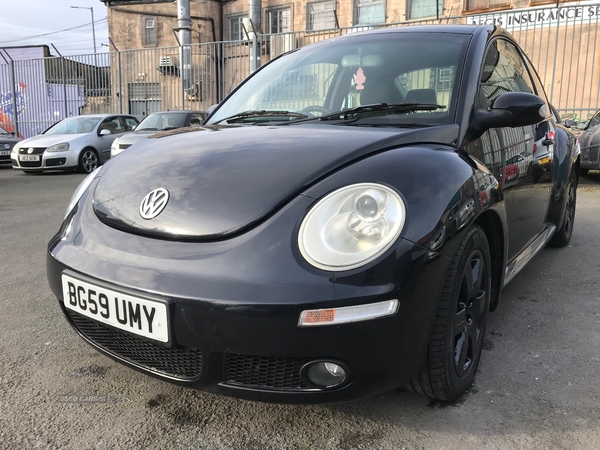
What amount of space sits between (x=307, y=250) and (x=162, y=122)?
9.14 meters

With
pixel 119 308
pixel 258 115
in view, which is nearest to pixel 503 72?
pixel 258 115

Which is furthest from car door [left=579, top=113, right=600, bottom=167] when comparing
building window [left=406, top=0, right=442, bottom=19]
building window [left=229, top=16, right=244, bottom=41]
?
building window [left=229, top=16, right=244, bottom=41]

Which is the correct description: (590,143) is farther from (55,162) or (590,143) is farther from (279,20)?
(279,20)

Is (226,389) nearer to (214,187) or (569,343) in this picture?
(214,187)

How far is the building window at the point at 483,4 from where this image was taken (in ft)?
42.9

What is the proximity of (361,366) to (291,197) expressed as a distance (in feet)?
1.77

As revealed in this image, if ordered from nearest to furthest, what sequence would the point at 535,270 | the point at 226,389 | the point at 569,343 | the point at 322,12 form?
the point at 226,389 < the point at 569,343 < the point at 535,270 < the point at 322,12

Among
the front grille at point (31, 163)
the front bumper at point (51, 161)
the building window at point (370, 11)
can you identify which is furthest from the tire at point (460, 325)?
the building window at point (370, 11)

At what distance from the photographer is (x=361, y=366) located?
1433 mm

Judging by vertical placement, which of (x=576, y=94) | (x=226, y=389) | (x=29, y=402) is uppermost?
(x=576, y=94)

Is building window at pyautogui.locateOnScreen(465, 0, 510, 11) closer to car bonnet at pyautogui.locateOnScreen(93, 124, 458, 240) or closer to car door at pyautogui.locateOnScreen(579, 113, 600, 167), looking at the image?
car door at pyautogui.locateOnScreen(579, 113, 600, 167)

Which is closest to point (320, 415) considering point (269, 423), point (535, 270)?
point (269, 423)

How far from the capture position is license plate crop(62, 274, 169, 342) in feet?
4.75

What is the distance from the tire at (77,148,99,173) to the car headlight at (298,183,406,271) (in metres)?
10.0
